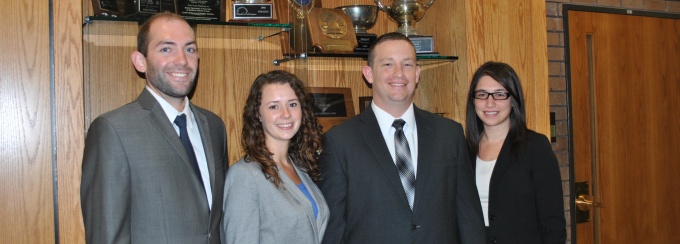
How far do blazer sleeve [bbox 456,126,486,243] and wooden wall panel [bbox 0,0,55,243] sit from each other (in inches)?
57.0

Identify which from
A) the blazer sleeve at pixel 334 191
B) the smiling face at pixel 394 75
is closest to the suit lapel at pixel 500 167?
the smiling face at pixel 394 75

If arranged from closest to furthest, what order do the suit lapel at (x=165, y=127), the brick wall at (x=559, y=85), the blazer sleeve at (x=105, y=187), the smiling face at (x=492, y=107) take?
1. the blazer sleeve at (x=105, y=187)
2. the suit lapel at (x=165, y=127)
3. the smiling face at (x=492, y=107)
4. the brick wall at (x=559, y=85)

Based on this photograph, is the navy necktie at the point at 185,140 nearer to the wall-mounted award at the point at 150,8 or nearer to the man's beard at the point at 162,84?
the man's beard at the point at 162,84

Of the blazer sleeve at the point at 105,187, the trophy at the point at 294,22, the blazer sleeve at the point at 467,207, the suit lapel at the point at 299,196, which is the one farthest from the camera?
the trophy at the point at 294,22

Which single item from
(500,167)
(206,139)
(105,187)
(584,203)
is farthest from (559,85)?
(105,187)

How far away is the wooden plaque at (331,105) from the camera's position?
112 inches

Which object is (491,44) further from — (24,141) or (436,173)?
(24,141)

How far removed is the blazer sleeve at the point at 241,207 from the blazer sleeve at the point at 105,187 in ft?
1.02

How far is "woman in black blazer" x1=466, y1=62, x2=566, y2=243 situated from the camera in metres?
2.45

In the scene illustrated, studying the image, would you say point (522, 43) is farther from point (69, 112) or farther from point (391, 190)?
point (69, 112)

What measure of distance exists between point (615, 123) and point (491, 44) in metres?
1.30

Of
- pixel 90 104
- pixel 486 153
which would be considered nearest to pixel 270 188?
pixel 90 104

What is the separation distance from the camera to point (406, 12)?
3092 mm

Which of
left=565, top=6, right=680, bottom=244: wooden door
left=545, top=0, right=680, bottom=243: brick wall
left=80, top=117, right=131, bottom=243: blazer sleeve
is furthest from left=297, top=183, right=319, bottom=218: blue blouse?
left=565, top=6, right=680, bottom=244: wooden door
